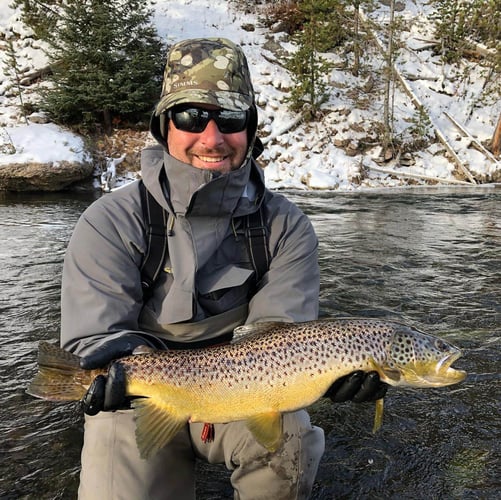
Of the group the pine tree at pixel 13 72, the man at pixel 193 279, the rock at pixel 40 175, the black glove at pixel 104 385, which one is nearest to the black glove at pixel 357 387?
the man at pixel 193 279

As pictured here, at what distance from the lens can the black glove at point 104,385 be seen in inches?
83.4

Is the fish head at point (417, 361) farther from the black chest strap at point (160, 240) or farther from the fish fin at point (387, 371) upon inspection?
the black chest strap at point (160, 240)

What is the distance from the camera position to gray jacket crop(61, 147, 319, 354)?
2463mm

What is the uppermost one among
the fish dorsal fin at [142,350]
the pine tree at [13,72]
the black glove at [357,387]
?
the pine tree at [13,72]

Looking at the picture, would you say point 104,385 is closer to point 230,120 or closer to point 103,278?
point 103,278

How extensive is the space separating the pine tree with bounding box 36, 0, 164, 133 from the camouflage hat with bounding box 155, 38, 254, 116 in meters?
15.5

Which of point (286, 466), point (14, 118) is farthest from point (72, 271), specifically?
point (14, 118)

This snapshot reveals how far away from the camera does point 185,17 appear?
23.6m

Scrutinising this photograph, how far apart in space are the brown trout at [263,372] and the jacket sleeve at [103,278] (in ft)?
0.81

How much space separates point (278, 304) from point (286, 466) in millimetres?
852

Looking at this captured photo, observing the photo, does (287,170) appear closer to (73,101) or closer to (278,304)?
(73,101)

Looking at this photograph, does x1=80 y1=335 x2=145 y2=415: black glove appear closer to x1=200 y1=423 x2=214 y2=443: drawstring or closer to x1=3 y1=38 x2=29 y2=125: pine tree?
x1=200 y1=423 x2=214 y2=443: drawstring

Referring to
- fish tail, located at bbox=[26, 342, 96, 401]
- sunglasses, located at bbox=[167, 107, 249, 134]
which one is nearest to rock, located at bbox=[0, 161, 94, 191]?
sunglasses, located at bbox=[167, 107, 249, 134]

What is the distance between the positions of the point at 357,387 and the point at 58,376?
1.43 m
